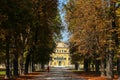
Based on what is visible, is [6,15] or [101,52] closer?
[6,15]

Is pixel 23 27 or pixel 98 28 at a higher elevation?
pixel 98 28

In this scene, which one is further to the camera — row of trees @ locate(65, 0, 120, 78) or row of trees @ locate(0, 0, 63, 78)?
row of trees @ locate(65, 0, 120, 78)

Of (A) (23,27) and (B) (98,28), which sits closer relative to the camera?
(A) (23,27)

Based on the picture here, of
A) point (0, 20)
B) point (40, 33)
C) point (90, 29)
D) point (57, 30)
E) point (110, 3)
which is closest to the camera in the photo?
point (0, 20)

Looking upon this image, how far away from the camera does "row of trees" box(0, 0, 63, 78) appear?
101 feet

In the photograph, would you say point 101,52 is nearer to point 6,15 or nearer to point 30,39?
point 30,39

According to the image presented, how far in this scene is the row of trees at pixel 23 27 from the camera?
30672 millimetres

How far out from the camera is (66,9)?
2525 inches

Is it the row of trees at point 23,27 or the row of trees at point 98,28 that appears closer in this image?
the row of trees at point 23,27

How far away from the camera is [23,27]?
35656 mm

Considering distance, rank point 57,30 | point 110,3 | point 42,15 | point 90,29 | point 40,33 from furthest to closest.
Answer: point 57,30 < point 40,33 < point 42,15 < point 90,29 < point 110,3

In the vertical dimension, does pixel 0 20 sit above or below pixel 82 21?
below

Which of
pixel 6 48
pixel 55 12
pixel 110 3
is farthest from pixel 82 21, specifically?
pixel 6 48

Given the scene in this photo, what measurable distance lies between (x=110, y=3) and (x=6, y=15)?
55.0ft
